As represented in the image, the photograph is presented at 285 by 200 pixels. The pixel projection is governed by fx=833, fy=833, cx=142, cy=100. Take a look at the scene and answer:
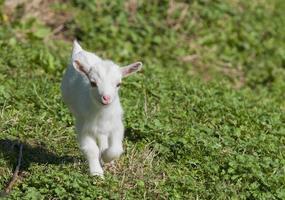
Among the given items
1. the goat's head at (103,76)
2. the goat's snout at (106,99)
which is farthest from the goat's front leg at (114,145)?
the goat's snout at (106,99)

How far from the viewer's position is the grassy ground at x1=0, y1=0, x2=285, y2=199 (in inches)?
277

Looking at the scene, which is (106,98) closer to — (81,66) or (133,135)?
(81,66)

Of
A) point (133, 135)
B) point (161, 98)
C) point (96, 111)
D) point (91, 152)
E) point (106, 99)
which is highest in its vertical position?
point (106, 99)

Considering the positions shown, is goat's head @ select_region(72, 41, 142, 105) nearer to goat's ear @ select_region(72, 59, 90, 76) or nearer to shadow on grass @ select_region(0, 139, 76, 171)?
goat's ear @ select_region(72, 59, 90, 76)

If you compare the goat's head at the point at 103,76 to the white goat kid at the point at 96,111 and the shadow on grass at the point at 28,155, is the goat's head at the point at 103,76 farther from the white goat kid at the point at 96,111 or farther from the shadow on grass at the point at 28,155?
the shadow on grass at the point at 28,155

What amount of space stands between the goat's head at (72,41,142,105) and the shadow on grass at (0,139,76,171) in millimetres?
1009

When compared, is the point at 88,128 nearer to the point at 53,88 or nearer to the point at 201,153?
the point at 201,153

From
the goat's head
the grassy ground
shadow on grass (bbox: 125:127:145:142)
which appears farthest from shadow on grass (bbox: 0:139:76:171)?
the goat's head

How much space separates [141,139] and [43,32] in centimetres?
380

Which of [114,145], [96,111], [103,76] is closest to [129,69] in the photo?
[103,76]

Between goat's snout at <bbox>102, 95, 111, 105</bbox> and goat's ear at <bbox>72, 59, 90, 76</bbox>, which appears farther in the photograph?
goat's ear at <bbox>72, 59, 90, 76</bbox>

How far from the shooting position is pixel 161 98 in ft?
29.5

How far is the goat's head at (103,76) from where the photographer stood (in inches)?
249

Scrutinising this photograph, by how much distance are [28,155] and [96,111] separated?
3.47ft
